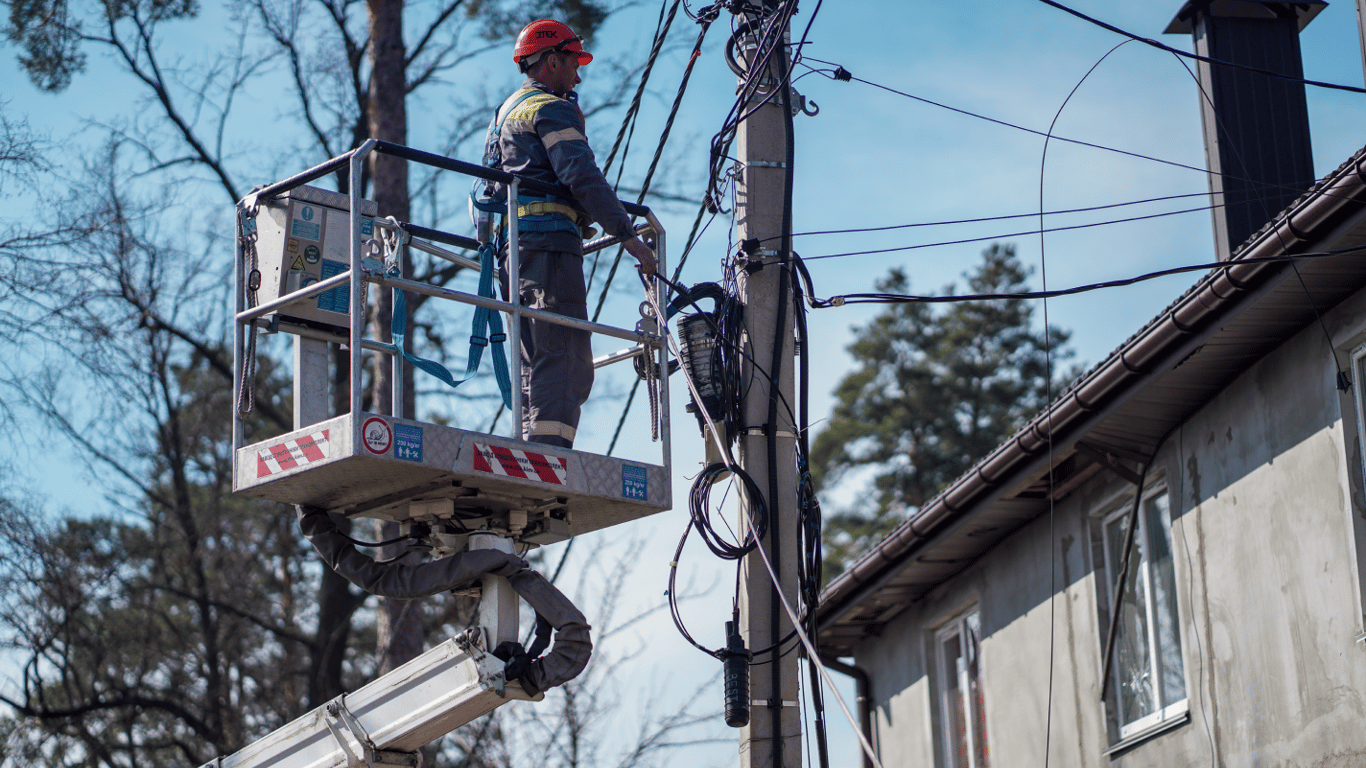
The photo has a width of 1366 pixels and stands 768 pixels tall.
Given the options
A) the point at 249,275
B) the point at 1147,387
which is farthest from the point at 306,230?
the point at 1147,387

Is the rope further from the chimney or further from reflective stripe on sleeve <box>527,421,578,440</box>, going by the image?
the chimney

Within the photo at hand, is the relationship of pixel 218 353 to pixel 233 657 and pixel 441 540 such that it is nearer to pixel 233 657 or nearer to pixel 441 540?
pixel 233 657

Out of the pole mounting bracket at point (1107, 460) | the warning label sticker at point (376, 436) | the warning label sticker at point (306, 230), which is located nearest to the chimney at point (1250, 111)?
the pole mounting bracket at point (1107, 460)

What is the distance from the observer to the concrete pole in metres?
7.93

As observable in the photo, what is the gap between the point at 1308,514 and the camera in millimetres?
10000

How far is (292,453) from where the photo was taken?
24.3 ft

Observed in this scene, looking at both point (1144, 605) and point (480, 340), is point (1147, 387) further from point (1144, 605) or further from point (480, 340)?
point (480, 340)

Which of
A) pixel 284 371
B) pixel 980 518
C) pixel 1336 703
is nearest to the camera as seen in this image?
pixel 1336 703

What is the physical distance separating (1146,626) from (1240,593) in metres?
1.61

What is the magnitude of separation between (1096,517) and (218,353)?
12055mm

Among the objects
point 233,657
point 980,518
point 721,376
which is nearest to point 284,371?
point 233,657

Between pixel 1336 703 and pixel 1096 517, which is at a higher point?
pixel 1096 517

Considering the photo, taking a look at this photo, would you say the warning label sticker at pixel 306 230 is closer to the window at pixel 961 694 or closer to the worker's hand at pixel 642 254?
the worker's hand at pixel 642 254

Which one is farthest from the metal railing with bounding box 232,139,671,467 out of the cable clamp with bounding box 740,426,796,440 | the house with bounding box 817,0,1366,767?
the house with bounding box 817,0,1366,767
